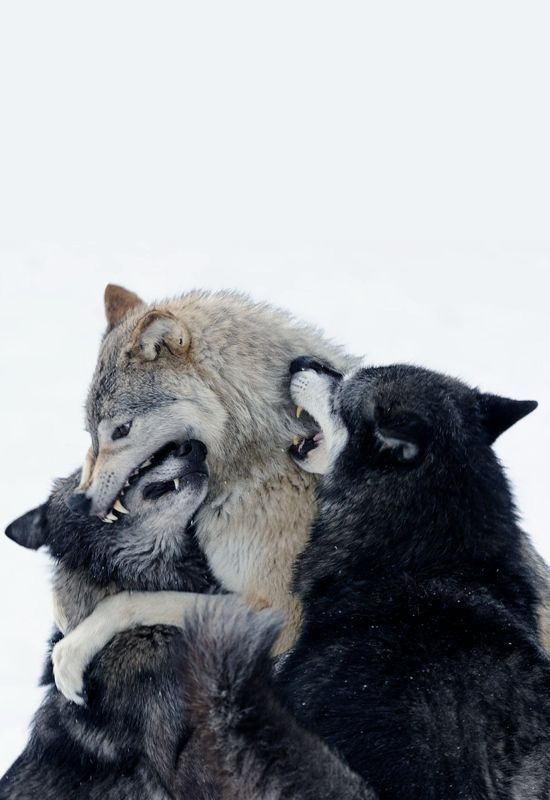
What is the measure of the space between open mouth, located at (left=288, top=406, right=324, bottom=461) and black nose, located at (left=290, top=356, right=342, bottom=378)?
0.66ft

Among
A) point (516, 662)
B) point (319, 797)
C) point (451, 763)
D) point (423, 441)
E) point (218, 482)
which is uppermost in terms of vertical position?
point (423, 441)

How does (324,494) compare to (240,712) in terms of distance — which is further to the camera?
(324,494)

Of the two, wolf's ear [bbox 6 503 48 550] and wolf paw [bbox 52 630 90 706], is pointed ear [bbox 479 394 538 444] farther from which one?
wolf's ear [bbox 6 503 48 550]

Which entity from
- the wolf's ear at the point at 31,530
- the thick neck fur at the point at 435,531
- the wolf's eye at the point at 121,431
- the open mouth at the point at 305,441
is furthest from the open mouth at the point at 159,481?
the thick neck fur at the point at 435,531

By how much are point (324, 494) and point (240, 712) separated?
56.1 inches

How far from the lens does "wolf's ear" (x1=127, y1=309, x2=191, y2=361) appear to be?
202 inches

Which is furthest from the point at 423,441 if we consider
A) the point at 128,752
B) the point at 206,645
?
the point at 128,752

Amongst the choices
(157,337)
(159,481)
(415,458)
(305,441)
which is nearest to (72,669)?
(159,481)

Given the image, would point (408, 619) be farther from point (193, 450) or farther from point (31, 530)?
point (31, 530)

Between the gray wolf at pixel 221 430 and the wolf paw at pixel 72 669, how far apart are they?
65 cm

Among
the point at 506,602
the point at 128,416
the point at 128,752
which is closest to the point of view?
the point at 506,602

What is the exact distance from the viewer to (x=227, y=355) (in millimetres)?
5305

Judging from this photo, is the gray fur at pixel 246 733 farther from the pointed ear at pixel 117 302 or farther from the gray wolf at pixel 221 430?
the pointed ear at pixel 117 302

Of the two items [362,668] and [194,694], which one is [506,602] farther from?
[194,694]
